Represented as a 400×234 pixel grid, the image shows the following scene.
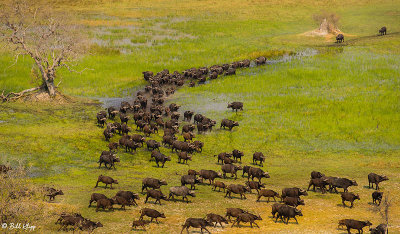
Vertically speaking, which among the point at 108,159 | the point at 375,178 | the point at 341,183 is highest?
the point at 108,159

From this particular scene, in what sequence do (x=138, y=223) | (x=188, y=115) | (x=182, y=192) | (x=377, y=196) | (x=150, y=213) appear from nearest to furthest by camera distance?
(x=138, y=223) → (x=150, y=213) → (x=182, y=192) → (x=377, y=196) → (x=188, y=115)

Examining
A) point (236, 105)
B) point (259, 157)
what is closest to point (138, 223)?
point (259, 157)

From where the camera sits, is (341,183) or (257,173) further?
(257,173)

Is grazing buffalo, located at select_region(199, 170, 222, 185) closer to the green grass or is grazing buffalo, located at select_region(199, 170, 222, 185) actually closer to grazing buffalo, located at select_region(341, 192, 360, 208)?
the green grass

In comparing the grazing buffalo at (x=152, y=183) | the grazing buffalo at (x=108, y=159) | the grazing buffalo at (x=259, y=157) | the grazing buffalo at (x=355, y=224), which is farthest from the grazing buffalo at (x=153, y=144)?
the grazing buffalo at (x=355, y=224)

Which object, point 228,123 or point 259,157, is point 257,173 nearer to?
point 259,157

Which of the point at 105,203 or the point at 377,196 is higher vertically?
the point at 105,203

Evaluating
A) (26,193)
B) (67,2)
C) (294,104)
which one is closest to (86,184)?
(26,193)

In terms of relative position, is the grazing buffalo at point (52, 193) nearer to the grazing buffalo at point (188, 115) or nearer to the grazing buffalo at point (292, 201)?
the grazing buffalo at point (292, 201)

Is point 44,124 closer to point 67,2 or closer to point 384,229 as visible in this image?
point 384,229
